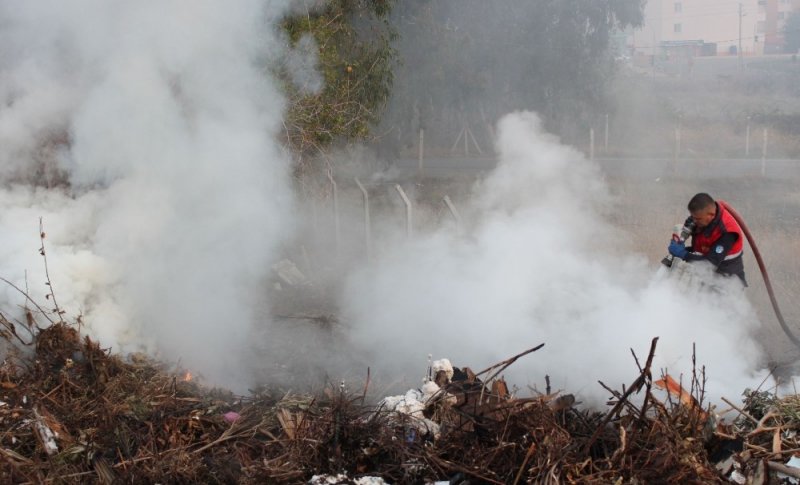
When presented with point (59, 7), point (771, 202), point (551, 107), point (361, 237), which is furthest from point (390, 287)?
point (551, 107)

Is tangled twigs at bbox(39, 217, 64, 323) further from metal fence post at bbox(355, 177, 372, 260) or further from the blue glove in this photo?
the blue glove

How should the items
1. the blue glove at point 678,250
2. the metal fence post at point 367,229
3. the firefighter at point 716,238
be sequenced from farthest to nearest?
the metal fence post at point 367,229 → the blue glove at point 678,250 → the firefighter at point 716,238

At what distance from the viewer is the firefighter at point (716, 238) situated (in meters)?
5.46

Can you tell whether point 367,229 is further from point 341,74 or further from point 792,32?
point 792,32

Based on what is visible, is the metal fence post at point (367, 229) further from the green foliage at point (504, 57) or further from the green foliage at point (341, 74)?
the green foliage at point (504, 57)

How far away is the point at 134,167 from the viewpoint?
604 centimetres

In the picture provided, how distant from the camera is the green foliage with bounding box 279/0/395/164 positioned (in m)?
8.15

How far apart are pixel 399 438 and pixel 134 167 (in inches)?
142

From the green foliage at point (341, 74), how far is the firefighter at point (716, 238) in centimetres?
430

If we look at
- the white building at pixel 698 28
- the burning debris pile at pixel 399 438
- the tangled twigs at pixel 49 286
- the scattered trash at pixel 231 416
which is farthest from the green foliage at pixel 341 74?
the white building at pixel 698 28

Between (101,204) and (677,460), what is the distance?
462 cm

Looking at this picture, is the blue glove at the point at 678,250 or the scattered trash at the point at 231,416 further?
the blue glove at the point at 678,250

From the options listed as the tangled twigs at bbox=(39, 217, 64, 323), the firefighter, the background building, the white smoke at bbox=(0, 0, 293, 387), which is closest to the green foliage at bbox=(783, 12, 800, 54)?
the background building

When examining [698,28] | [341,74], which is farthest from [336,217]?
[698,28]
